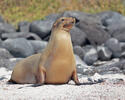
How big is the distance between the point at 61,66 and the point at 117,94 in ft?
5.25

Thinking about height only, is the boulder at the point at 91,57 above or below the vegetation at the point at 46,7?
below

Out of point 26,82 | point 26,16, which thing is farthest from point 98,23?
point 26,82

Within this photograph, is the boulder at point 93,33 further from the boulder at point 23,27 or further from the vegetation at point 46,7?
the vegetation at point 46,7

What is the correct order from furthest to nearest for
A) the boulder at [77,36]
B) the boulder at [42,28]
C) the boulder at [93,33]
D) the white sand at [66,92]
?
the boulder at [93,33], the boulder at [42,28], the boulder at [77,36], the white sand at [66,92]

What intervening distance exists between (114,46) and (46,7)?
8.22 m

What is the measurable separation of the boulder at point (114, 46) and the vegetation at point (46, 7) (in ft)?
21.6

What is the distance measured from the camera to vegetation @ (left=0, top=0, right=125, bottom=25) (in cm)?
2216

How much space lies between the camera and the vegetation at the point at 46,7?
72.7 feet

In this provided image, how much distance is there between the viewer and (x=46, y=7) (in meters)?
23.1

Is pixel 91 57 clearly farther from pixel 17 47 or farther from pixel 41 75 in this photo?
pixel 41 75

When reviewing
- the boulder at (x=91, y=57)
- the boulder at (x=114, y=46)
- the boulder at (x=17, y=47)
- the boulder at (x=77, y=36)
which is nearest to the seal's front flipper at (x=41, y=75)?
the boulder at (x=17, y=47)

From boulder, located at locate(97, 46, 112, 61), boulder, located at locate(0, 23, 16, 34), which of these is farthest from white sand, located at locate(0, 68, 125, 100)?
boulder, located at locate(0, 23, 16, 34)

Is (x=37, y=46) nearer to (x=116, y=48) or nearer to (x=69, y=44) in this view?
(x=116, y=48)

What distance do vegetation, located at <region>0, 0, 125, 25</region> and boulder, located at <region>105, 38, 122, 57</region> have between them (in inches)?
259
